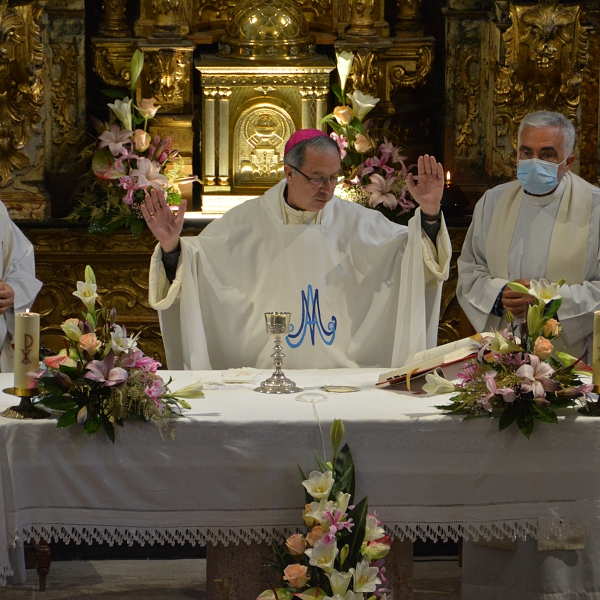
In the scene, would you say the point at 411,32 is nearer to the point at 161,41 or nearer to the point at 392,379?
the point at 161,41

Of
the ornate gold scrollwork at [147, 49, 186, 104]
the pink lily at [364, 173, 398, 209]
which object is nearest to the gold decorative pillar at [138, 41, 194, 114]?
the ornate gold scrollwork at [147, 49, 186, 104]

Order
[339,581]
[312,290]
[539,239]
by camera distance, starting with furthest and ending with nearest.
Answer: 1. [539,239]
2. [312,290]
3. [339,581]

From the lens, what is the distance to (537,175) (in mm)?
5699

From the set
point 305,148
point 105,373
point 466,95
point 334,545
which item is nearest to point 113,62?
point 466,95

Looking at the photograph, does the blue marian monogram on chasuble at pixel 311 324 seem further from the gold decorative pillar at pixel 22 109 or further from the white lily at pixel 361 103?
the gold decorative pillar at pixel 22 109

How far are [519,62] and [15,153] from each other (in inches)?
126

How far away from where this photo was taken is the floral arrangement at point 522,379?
4.05m

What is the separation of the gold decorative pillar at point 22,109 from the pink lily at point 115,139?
0.51m

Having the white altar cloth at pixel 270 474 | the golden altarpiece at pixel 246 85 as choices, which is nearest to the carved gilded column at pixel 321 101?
the golden altarpiece at pixel 246 85

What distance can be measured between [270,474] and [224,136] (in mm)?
4282

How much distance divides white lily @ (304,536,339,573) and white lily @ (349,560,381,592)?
0.09m

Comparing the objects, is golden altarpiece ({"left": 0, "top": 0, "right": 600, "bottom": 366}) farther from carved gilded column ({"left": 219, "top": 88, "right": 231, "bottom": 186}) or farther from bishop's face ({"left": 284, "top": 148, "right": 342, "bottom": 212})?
bishop's face ({"left": 284, "top": 148, "right": 342, "bottom": 212})

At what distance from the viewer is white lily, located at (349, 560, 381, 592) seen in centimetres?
382

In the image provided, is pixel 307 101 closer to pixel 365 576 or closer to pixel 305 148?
pixel 305 148
